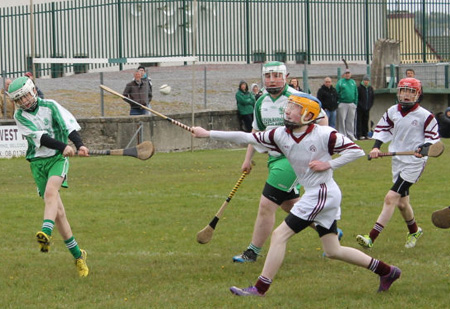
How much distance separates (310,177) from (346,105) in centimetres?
1758

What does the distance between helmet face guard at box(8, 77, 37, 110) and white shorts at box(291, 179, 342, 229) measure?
9.26 feet

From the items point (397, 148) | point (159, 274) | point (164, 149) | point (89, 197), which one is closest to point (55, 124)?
point (159, 274)

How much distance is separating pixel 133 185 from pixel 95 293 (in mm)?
8144

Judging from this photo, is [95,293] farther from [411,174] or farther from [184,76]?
[184,76]

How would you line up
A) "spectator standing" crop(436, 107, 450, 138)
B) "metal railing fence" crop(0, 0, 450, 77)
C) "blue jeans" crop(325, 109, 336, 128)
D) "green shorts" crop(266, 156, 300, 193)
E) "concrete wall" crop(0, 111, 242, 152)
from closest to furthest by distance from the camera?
"spectator standing" crop(436, 107, 450, 138) → "green shorts" crop(266, 156, 300, 193) → "concrete wall" crop(0, 111, 242, 152) → "blue jeans" crop(325, 109, 336, 128) → "metal railing fence" crop(0, 0, 450, 77)

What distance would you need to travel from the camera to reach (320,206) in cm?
750

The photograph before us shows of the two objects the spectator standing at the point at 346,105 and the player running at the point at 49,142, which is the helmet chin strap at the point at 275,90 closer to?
the player running at the point at 49,142

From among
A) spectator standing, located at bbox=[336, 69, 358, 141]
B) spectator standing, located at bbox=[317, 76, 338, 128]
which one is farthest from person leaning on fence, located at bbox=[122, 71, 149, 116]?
spectator standing, located at bbox=[336, 69, 358, 141]

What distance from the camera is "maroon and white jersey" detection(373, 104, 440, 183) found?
32.6ft

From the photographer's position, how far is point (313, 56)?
28.8 meters

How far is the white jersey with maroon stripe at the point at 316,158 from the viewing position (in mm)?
7512

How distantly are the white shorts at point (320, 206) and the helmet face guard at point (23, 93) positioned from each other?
2.82 meters

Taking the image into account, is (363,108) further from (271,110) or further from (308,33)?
(271,110)

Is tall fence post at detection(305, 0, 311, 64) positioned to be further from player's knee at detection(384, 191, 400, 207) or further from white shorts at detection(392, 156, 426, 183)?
player's knee at detection(384, 191, 400, 207)
